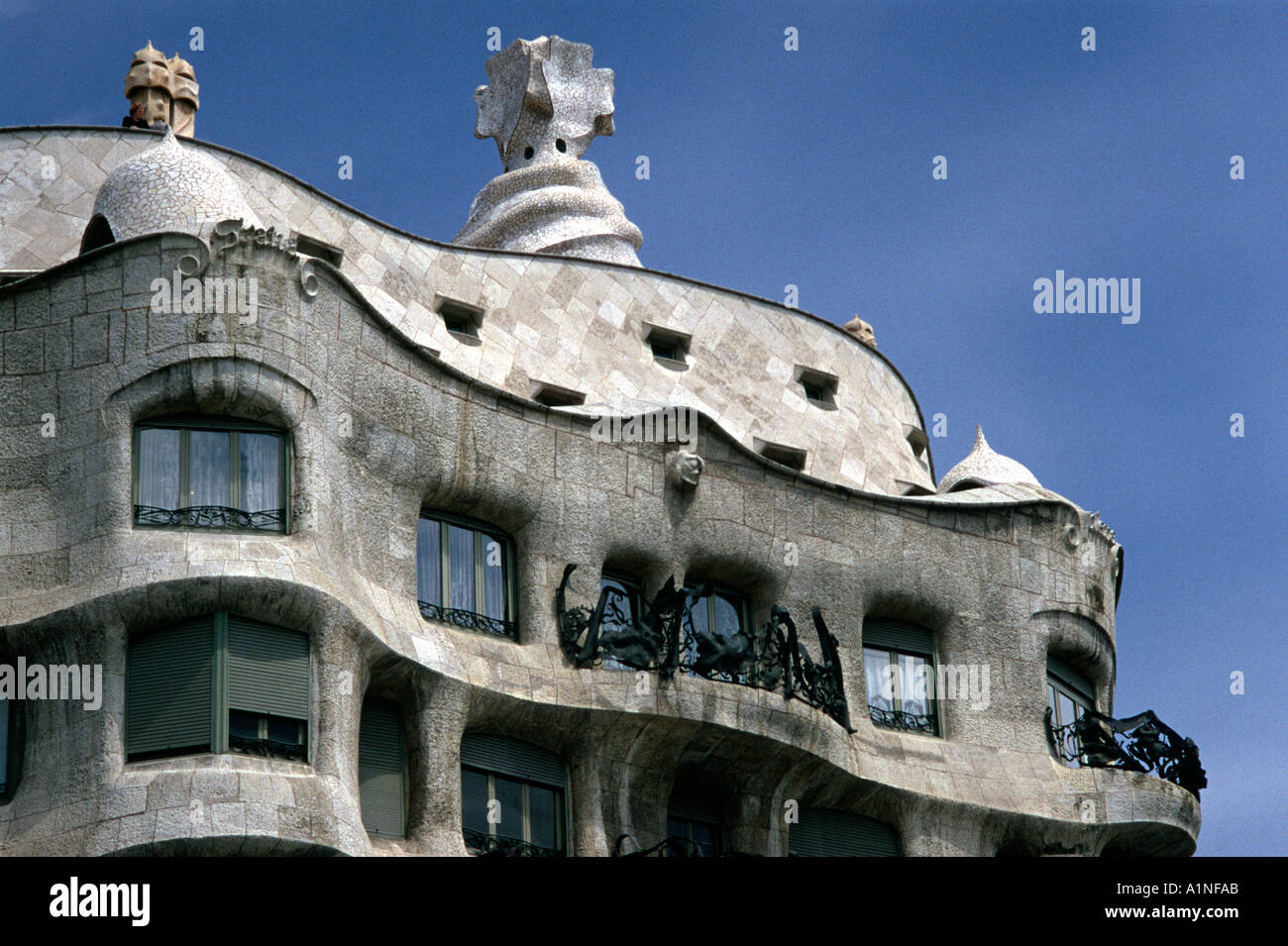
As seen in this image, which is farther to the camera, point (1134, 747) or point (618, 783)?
point (1134, 747)

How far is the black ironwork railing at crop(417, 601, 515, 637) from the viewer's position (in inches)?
1240

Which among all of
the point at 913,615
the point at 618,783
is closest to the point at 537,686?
the point at 618,783

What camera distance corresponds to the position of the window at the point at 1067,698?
1431 inches

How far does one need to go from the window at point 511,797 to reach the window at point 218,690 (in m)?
2.96

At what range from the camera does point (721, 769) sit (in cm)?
3275

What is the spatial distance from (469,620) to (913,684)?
6.91 m

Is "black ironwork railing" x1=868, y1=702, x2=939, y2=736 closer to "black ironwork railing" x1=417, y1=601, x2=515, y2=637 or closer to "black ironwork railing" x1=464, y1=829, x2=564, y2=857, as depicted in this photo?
"black ironwork railing" x1=417, y1=601, x2=515, y2=637

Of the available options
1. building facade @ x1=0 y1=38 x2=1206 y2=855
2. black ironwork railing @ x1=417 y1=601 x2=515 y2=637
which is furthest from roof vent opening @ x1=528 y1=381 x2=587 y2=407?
black ironwork railing @ x1=417 y1=601 x2=515 y2=637

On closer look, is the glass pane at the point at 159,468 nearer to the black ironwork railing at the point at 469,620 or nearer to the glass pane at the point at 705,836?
the black ironwork railing at the point at 469,620

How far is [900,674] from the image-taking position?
35594mm

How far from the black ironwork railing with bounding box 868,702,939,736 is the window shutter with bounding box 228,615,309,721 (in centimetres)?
897

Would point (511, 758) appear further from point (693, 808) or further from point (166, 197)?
point (166, 197)
